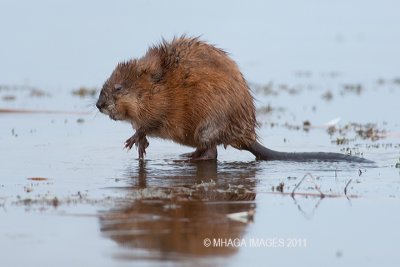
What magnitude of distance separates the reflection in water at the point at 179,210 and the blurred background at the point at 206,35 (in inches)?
311

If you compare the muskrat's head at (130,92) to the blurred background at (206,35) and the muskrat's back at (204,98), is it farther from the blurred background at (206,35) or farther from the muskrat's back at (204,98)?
the blurred background at (206,35)

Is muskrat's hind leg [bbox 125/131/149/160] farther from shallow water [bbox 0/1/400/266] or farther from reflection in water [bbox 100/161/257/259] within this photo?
reflection in water [bbox 100/161/257/259]

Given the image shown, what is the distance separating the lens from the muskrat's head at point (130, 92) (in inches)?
361

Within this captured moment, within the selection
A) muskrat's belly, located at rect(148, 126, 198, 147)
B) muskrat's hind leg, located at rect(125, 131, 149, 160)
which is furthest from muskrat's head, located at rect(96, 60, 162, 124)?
muskrat's belly, located at rect(148, 126, 198, 147)

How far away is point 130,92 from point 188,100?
555 mm

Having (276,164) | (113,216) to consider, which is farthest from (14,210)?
(276,164)

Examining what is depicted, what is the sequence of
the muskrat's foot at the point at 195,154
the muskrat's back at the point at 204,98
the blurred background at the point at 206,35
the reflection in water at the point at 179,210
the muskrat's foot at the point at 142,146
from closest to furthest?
the reflection in water at the point at 179,210 < the muskrat's back at the point at 204,98 < the muskrat's foot at the point at 142,146 < the muskrat's foot at the point at 195,154 < the blurred background at the point at 206,35

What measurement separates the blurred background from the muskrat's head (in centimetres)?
658

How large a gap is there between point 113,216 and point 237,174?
7.06 ft

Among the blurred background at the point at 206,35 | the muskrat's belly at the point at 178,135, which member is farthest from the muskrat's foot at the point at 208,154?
the blurred background at the point at 206,35

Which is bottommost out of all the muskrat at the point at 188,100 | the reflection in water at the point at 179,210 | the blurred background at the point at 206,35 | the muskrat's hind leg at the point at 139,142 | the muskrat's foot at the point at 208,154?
the reflection in water at the point at 179,210

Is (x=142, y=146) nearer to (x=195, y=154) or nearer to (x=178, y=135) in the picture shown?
(x=178, y=135)

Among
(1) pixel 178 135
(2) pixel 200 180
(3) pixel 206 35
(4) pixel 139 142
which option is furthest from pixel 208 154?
(3) pixel 206 35

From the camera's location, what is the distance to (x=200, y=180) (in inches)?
311
